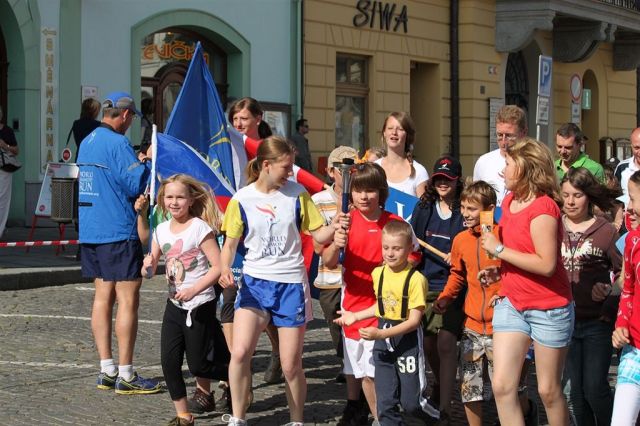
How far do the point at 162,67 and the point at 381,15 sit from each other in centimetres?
559

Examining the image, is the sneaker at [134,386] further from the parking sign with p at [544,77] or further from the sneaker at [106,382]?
the parking sign with p at [544,77]

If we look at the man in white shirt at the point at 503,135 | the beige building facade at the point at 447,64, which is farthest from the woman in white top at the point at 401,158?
the beige building facade at the point at 447,64

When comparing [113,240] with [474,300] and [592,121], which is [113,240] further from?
[592,121]

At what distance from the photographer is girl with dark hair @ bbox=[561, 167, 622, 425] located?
22.4 ft

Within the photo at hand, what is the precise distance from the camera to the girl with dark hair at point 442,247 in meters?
7.61

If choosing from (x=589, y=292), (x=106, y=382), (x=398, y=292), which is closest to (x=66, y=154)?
(x=106, y=382)

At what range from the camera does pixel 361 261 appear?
7.33 metres

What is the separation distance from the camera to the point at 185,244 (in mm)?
7527

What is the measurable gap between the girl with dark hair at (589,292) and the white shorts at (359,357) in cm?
107

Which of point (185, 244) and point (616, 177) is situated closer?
point (185, 244)

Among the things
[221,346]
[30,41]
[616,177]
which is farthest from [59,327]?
[30,41]

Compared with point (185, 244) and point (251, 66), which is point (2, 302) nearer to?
point (185, 244)

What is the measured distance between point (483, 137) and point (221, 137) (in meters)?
19.8

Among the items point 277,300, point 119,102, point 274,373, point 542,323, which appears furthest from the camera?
point 274,373
